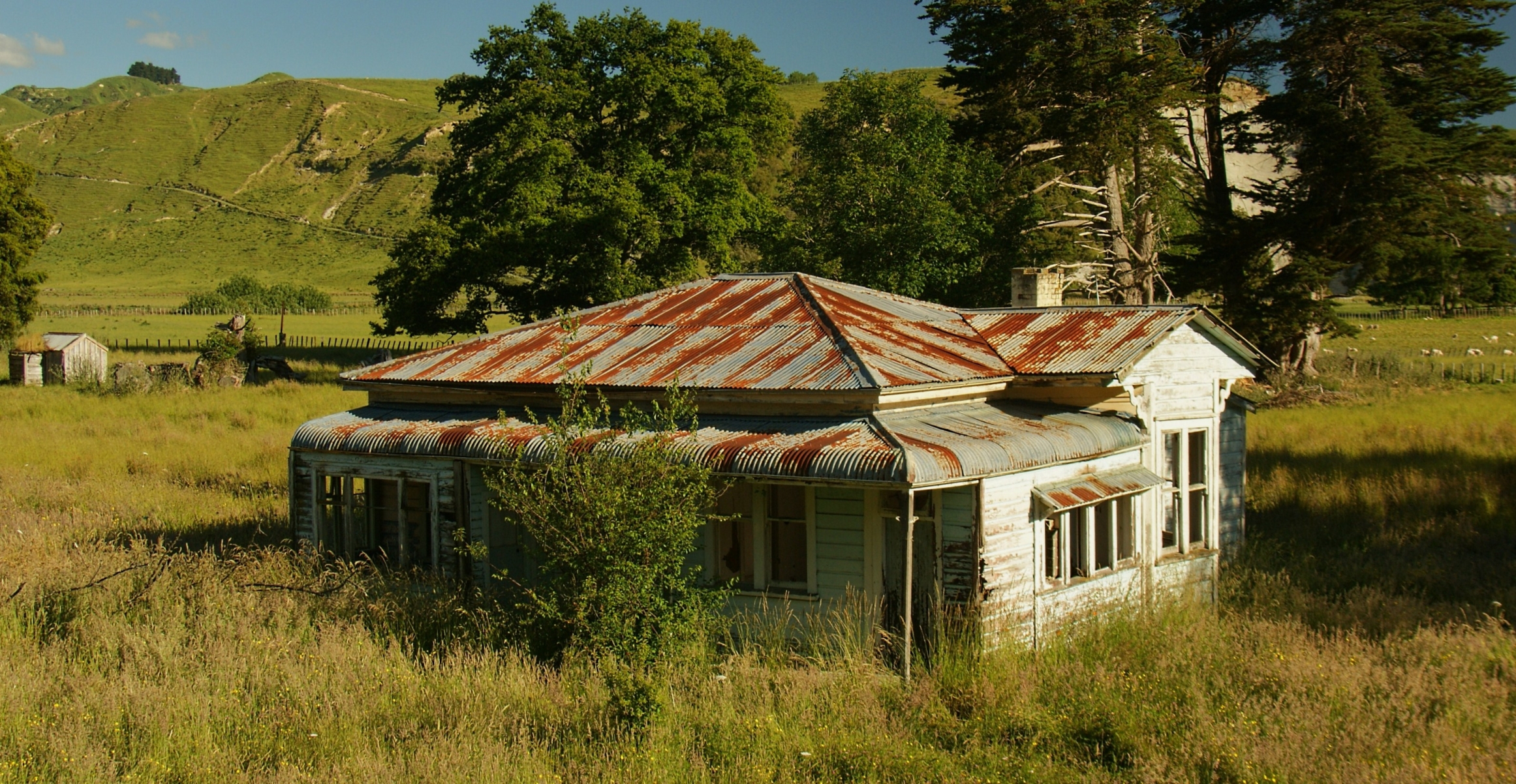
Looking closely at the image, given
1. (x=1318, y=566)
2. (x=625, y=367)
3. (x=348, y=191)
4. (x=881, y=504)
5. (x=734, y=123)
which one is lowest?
(x=1318, y=566)

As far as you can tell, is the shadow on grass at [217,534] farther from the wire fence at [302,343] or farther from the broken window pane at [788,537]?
the wire fence at [302,343]

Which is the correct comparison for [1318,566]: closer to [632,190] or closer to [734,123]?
[632,190]

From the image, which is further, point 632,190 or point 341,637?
point 632,190

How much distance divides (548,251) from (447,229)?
3.19 meters

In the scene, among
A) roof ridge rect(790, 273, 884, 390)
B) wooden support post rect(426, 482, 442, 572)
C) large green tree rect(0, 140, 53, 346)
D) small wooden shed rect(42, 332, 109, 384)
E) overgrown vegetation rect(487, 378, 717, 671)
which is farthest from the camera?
large green tree rect(0, 140, 53, 346)

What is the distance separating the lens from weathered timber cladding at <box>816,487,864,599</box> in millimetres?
10727

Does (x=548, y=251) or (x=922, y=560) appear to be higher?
(x=548, y=251)

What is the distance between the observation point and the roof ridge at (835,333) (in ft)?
36.6

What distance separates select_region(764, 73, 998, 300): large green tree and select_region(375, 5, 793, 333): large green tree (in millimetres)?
4370

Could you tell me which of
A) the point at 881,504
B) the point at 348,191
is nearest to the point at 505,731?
the point at 881,504

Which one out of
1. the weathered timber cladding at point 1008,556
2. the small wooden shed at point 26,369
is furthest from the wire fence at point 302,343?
the weathered timber cladding at point 1008,556

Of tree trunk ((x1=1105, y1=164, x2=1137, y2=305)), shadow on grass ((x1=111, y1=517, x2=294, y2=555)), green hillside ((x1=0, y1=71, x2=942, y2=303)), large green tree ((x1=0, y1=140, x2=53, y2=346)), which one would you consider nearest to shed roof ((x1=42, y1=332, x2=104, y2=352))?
large green tree ((x1=0, y1=140, x2=53, y2=346))

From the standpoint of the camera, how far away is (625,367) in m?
13.0

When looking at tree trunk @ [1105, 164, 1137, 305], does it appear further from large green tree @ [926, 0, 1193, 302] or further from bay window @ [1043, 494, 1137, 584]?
bay window @ [1043, 494, 1137, 584]
